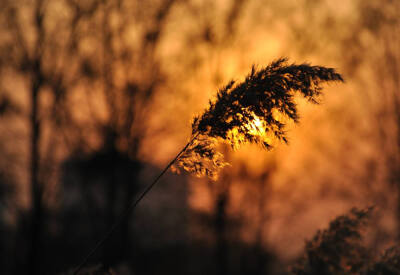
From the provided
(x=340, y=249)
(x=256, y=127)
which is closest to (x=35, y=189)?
(x=340, y=249)

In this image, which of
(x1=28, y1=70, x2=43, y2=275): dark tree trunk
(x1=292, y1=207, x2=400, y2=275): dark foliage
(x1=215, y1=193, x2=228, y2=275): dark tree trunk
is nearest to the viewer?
(x1=292, y1=207, x2=400, y2=275): dark foliage

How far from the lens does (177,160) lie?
270cm

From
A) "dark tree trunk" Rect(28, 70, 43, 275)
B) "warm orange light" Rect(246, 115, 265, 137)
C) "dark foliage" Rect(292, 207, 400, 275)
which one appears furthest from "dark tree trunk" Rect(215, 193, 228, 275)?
"warm orange light" Rect(246, 115, 265, 137)

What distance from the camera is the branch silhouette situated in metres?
2.67

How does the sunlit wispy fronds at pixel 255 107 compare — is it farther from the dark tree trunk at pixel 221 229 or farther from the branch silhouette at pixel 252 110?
the dark tree trunk at pixel 221 229

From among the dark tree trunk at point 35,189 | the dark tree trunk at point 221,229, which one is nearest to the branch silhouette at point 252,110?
the dark tree trunk at point 35,189

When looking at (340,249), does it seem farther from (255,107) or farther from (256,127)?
(255,107)

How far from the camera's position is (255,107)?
269cm

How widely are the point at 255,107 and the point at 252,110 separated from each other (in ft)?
0.10

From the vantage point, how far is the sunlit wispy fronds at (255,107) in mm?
2672

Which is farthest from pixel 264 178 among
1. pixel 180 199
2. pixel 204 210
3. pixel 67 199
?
pixel 67 199

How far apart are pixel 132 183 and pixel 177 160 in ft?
21.0

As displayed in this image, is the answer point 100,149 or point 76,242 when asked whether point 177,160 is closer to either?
point 100,149

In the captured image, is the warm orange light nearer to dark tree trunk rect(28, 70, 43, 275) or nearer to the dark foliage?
the dark foliage
